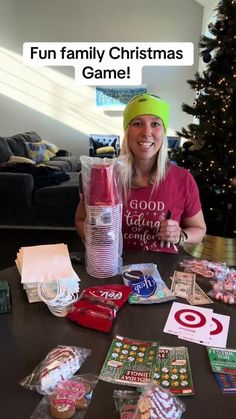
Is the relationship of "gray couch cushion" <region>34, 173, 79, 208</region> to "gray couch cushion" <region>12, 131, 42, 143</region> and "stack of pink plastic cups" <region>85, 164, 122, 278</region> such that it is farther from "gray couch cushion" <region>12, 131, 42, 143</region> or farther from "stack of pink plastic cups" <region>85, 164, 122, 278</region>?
"stack of pink plastic cups" <region>85, 164, 122, 278</region>

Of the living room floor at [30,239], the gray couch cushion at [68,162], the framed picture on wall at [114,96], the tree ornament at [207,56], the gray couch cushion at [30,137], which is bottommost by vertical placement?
the living room floor at [30,239]

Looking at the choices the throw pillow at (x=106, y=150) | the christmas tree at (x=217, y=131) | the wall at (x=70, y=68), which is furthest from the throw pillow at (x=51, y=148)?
the christmas tree at (x=217, y=131)

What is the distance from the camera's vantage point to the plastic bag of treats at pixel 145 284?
0.83 meters

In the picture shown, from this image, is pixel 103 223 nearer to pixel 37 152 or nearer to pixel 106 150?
pixel 37 152

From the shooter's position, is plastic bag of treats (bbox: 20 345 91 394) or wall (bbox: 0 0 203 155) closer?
plastic bag of treats (bbox: 20 345 91 394)

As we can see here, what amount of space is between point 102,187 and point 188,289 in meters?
0.35

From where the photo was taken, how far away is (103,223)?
0.88 m

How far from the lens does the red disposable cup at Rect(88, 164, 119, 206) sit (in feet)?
2.90

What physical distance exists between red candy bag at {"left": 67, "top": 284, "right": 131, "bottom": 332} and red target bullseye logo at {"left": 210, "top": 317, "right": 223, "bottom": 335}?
0.68 ft

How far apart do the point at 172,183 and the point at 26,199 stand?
7.45 feet

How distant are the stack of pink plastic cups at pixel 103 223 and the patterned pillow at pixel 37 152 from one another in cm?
419

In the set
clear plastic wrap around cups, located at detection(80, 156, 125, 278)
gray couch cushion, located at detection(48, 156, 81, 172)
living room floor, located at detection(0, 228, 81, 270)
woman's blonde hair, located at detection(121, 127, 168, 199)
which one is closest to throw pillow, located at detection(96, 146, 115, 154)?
gray couch cushion, located at detection(48, 156, 81, 172)

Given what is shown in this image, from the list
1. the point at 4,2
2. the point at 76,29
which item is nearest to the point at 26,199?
the point at 76,29

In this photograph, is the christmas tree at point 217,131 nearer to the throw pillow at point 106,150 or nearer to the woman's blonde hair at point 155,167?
the woman's blonde hair at point 155,167
